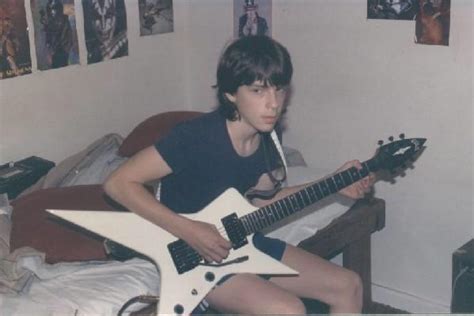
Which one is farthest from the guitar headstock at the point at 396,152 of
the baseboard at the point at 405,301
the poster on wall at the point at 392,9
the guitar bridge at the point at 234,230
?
the baseboard at the point at 405,301

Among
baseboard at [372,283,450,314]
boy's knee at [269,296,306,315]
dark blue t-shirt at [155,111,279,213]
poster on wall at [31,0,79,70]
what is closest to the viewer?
boy's knee at [269,296,306,315]

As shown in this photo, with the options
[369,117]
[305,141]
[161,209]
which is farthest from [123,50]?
[161,209]

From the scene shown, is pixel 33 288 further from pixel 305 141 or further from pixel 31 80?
pixel 305 141

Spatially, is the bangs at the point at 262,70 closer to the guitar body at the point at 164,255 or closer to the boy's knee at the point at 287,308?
the guitar body at the point at 164,255

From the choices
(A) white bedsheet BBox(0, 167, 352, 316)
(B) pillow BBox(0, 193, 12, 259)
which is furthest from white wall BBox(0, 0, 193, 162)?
(A) white bedsheet BBox(0, 167, 352, 316)

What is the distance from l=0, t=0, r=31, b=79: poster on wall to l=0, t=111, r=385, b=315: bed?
382mm

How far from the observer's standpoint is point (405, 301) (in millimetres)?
2916

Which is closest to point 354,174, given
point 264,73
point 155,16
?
point 264,73

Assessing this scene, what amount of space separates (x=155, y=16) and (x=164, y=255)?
1514 millimetres

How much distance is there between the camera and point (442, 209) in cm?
271

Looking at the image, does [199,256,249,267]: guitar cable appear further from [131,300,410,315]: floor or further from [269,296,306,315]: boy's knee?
[131,300,410,315]: floor

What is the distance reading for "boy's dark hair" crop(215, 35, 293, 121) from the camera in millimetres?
1897

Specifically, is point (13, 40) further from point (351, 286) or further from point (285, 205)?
point (351, 286)

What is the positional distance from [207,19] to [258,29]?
0.31 m
